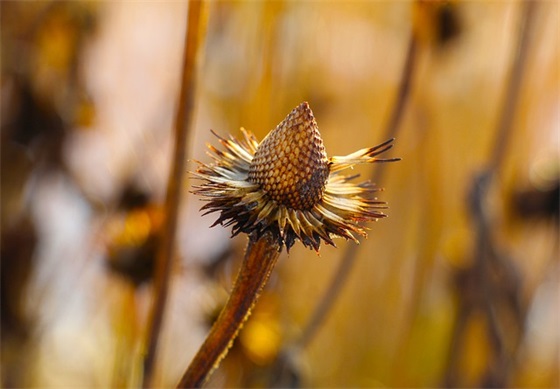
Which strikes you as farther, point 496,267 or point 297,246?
point 297,246

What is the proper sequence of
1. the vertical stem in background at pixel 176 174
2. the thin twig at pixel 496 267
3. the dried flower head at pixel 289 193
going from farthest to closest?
1. the thin twig at pixel 496 267
2. the vertical stem in background at pixel 176 174
3. the dried flower head at pixel 289 193

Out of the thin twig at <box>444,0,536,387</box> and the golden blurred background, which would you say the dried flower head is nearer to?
the golden blurred background

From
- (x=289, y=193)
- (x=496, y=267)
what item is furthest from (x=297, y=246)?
(x=289, y=193)

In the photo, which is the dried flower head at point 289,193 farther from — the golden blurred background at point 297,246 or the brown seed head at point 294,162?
the golden blurred background at point 297,246

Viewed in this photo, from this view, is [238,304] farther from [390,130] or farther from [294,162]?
[390,130]

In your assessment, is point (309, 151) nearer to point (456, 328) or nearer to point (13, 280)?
point (456, 328)

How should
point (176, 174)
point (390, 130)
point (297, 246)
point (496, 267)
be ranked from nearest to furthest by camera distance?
1. point (176, 174)
2. point (390, 130)
3. point (496, 267)
4. point (297, 246)

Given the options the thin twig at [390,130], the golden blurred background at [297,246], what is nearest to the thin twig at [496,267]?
the golden blurred background at [297,246]
